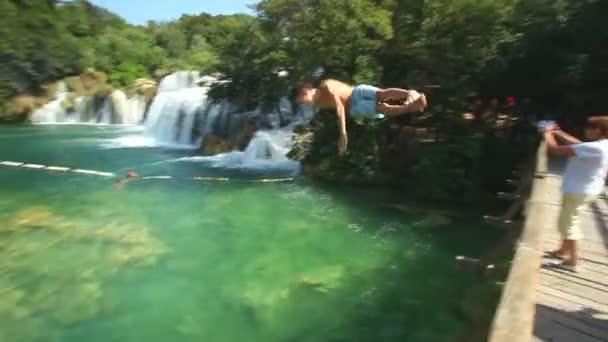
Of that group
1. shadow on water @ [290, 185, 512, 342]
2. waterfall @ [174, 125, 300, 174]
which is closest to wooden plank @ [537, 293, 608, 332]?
shadow on water @ [290, 185, 512, 342]

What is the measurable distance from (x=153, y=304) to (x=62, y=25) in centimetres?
3421

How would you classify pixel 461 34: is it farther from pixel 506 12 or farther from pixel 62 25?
pixel 62 25

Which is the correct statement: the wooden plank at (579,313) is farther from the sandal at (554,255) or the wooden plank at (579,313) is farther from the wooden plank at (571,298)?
the sandal at (554,255)

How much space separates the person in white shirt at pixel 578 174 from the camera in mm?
4902

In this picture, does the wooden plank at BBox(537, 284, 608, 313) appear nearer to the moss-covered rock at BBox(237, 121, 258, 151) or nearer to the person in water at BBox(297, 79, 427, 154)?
the person in water at BBox(297, 79, 427, 154)

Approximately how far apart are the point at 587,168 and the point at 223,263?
21.1 ft

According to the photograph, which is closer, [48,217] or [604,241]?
[604,241]

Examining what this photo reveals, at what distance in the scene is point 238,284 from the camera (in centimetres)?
861

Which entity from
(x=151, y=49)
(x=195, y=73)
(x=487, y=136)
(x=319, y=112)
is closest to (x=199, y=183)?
(x=319, y=112)

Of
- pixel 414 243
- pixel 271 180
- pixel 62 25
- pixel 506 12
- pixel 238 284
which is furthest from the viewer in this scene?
pixel 62 25

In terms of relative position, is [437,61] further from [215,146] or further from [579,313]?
[215,146]

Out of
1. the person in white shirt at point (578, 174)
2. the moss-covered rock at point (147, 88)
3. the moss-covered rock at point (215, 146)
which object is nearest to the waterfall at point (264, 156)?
the moss-covered rock at point (215, 146)

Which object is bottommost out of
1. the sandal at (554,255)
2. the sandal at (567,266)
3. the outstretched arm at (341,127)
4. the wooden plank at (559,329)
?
the wooden plank at (559,329)

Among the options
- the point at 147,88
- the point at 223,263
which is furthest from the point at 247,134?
the point at 147,88
